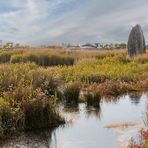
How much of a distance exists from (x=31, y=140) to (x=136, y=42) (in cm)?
2669

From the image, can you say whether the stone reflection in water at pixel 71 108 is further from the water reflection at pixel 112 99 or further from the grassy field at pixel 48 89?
the water reflection at pixel 112 99

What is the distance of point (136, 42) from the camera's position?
1384 inches

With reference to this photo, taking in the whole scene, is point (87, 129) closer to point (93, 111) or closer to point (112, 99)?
point (93, 111)

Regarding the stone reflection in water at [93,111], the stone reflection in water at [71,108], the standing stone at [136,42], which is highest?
the standing stone at [136,42]

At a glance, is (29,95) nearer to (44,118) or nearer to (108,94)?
(44,118)

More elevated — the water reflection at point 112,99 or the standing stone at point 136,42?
the standing stone at point 136,42

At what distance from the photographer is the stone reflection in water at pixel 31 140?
29.2 ft

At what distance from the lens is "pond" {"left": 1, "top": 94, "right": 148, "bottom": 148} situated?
8.99 m

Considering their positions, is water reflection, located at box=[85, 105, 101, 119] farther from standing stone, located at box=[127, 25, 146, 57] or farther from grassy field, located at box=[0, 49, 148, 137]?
standing stone, located at box=[127, 25, 146, 57]

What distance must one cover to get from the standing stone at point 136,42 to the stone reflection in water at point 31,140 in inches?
986

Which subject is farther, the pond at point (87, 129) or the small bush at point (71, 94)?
the small bush at point (71, 94)

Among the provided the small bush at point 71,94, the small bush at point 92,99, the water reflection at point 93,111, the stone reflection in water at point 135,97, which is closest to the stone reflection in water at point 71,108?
the water reflection at point 93,111

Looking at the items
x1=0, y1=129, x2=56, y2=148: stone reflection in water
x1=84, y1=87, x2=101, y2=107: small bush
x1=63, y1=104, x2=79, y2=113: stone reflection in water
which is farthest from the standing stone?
x1=0, y1=129, x2=56, y2=148: stone reflection in water

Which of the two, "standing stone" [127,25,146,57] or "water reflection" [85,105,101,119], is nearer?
"water reflection" [85,105,101,119]
